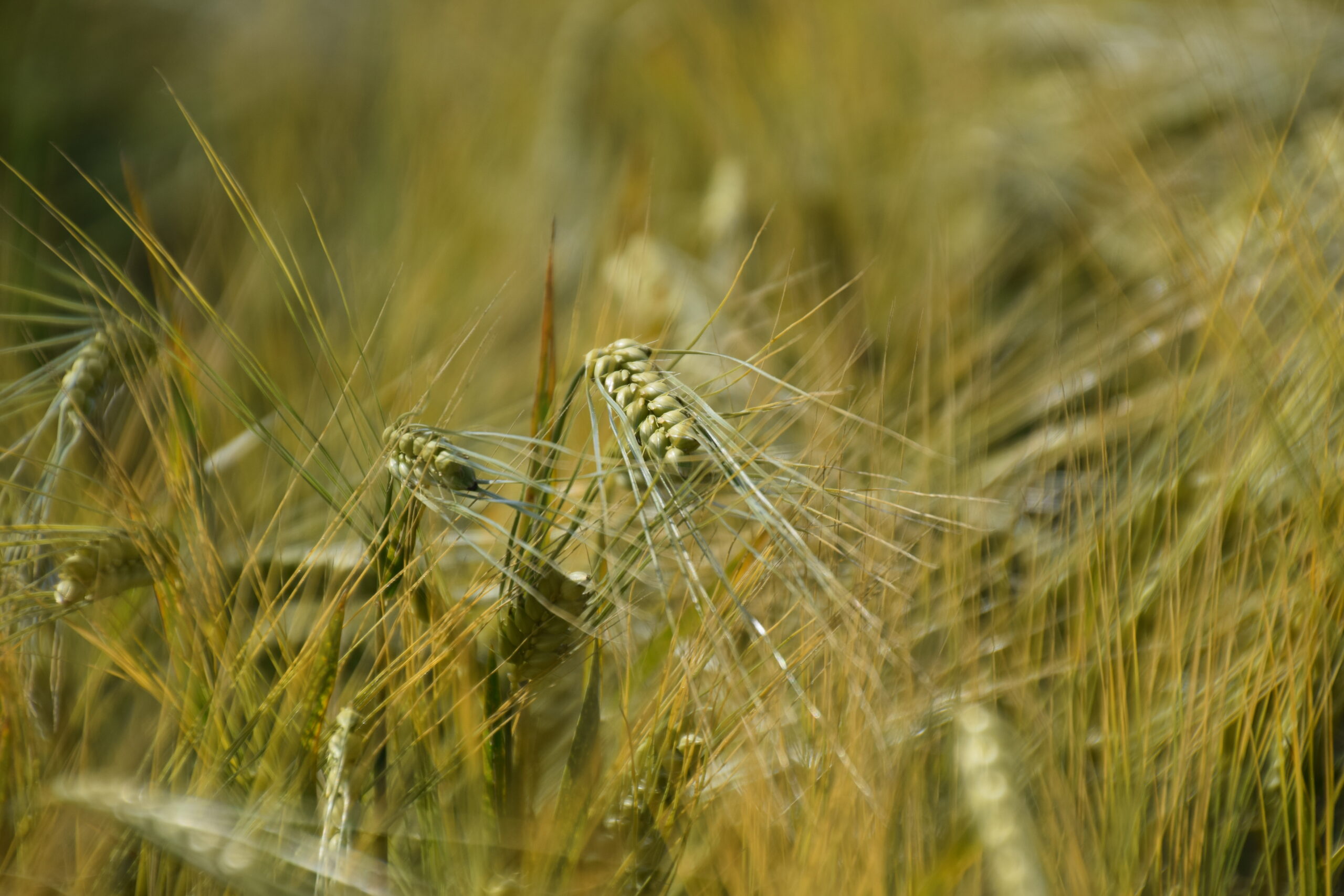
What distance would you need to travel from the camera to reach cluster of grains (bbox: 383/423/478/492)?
0.36 meters

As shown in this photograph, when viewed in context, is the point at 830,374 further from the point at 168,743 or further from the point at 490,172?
the point at 490,172

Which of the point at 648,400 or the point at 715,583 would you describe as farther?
the point at 715,583

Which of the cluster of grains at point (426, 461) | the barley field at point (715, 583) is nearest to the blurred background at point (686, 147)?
the barley field at point (715, 583)

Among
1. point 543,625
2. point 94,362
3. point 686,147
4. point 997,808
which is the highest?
point 686,147

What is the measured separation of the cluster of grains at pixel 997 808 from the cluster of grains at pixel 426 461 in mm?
251

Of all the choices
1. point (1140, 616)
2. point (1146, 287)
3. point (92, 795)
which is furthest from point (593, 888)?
point (1146, 287)

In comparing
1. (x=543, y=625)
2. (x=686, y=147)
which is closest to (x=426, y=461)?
(x=543, y=625)

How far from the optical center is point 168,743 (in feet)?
1.76

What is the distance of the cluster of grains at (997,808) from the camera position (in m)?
0.33

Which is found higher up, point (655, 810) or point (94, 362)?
point (94, 362)

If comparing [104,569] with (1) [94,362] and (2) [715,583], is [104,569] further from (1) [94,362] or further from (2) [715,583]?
(2) [715,583]

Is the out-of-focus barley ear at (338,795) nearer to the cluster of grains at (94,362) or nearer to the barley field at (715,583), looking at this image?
the barley field at (715,583)

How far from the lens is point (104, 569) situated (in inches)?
17.6

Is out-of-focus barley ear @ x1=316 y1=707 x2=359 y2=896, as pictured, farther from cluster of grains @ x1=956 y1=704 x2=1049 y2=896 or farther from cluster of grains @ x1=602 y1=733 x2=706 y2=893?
cluster of grains @ x1=956 y1=704 x2=1049 y2=896
